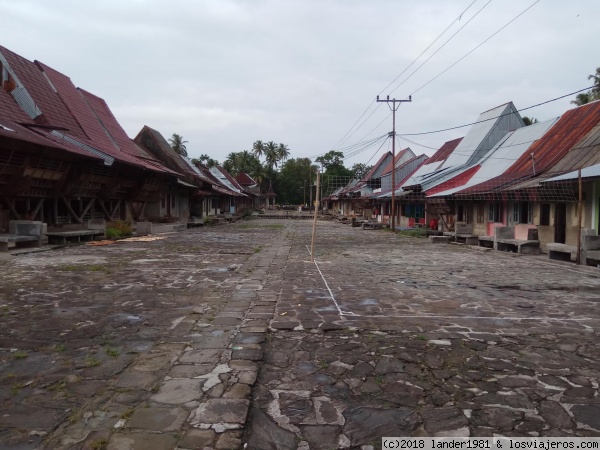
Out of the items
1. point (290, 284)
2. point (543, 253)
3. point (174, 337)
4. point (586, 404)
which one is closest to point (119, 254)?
point (290, 284)

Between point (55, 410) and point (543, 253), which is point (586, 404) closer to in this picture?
point (55, 410)

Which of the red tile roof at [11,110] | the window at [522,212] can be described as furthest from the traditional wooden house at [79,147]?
the window at [522,212]

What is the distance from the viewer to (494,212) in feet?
68.6

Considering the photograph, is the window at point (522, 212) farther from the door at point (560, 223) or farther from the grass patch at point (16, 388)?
the grass patch at point (16, 388)

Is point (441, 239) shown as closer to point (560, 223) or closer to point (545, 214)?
point (545, 214)

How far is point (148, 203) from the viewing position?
29281 millimetres

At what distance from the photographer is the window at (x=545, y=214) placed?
16703 millimetres

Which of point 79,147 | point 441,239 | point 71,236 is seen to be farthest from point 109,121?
point 441,239

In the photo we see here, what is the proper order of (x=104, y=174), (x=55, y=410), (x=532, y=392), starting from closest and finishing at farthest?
1. (x=55, y=410)
2. (x=532, y=392)
3. (x=104, y=174)

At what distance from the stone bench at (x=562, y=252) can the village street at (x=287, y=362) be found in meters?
4.55

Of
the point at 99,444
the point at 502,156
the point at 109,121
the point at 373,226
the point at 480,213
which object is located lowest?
the point at 99,444

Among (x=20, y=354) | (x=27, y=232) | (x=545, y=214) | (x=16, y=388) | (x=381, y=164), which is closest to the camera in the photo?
(x=16, y=388)

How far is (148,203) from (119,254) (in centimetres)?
1574

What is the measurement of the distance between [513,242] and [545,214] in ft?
6.19
